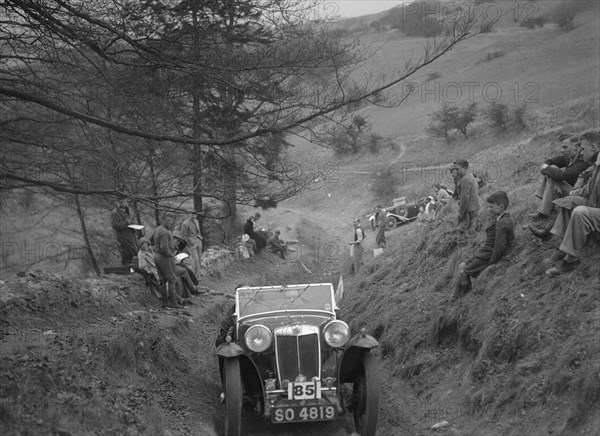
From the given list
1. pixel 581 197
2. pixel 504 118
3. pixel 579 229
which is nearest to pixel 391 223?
pixel 504 118

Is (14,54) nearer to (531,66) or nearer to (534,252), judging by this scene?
(534,252)

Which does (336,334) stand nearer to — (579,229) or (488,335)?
(488,335)

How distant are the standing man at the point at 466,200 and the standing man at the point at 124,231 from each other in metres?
8.44

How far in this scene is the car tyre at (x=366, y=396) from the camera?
827 centimetres

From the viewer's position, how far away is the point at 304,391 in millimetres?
8258

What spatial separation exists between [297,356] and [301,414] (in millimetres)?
846

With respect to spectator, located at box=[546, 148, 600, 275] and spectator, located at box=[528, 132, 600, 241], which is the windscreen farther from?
spectator, located at box=[528, 132, 600, 241]

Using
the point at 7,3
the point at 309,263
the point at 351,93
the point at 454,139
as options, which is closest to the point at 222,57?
the point at 351,93

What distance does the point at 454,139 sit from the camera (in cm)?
4509

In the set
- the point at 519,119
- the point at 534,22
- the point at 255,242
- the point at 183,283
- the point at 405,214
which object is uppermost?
the point at 534,22

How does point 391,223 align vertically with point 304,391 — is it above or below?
below

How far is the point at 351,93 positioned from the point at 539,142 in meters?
21.9

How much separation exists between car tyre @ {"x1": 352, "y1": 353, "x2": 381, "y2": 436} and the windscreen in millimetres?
1379

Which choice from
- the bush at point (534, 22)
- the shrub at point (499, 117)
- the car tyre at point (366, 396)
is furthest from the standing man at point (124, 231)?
the bush at point (534, 22)
